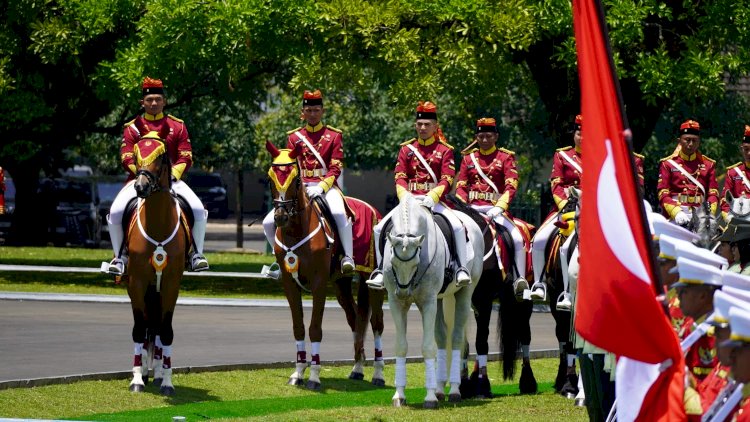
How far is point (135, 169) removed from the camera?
16953 mm

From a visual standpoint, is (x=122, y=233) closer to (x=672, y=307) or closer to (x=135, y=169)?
(x=135, y=169)

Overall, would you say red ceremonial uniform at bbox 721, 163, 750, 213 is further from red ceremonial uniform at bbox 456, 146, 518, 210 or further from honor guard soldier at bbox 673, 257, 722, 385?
honor guard soldier at bbox 673, 257, 722, 385

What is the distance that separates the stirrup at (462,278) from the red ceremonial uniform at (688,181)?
21.8ft

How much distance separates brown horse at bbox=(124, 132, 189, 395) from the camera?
16750mm

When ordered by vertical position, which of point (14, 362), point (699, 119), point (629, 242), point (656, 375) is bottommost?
point (14, 362)

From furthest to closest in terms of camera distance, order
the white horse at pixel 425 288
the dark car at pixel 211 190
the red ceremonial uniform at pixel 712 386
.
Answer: the dark car at pixel 211 190 < the white horse at pixel 425 288 < the red ceremonial uniform at pixel 712 386

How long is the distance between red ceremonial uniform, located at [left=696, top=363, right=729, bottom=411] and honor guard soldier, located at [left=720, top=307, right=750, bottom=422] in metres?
0.84

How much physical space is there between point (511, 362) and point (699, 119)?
80.1 feet

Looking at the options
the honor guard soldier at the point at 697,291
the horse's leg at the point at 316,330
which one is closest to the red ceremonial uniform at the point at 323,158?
the horse's leg at the point at 316,330

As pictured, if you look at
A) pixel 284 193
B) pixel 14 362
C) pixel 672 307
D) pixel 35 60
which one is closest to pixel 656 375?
pixel 672 307

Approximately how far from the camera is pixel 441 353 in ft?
Result: 54.9

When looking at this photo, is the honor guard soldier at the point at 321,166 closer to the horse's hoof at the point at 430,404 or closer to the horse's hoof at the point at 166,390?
the horse's hoof at the point at 166,390

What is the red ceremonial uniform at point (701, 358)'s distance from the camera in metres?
8.41

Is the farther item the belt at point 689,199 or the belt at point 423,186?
the belt at point 689,199
